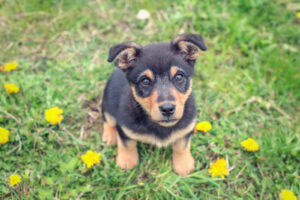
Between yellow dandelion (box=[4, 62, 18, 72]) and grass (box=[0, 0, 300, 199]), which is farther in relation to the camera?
yellow dandelion (box=[4, 62, 18, 72])

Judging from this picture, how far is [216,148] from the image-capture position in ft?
13.8

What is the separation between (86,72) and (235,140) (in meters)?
3.04

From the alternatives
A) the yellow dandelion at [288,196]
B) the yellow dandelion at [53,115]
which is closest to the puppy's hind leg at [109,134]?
the yellow dandelion at [53,115]

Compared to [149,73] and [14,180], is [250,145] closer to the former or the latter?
[149,73]

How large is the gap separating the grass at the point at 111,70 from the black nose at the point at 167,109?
1291 mm

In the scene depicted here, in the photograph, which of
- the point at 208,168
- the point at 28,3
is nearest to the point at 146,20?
the point at 28,3

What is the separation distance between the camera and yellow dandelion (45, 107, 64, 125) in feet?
13.5

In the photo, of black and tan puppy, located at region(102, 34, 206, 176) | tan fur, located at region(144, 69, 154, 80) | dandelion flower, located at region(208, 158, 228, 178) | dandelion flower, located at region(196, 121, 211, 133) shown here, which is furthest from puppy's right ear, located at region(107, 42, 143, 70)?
dandelion flower, located at region(208, 158, 228, 178)

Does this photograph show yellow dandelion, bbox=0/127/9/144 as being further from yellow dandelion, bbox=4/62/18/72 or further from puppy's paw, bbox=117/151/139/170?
puppy's paw, bbox=117/151/139/170

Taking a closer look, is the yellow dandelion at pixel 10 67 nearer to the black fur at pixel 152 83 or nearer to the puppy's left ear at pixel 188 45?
the black fur at pixel 152 83

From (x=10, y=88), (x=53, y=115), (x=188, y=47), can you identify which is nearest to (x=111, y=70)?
(x=53, y=115)

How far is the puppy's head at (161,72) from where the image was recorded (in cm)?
314

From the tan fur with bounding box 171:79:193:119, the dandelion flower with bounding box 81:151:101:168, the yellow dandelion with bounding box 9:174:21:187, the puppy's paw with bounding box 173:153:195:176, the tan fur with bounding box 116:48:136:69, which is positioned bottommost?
the puppy's paw with bounding box 173:153:195:176

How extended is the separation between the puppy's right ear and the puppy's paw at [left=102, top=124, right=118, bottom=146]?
1.29m
